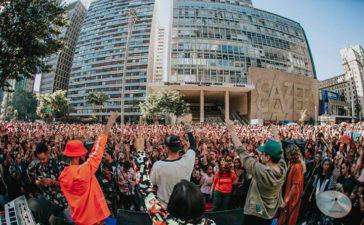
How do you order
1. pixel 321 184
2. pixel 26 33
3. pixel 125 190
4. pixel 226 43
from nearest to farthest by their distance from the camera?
pixel 321 184, pixel 125 190, pixel 26 33, pixel 226 43

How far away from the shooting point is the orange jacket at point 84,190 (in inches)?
79.6

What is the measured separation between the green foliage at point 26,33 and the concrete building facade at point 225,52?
26.4 meters

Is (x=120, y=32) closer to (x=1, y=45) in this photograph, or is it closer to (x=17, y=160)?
(x=1, y=45)

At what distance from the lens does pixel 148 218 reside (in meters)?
2.19

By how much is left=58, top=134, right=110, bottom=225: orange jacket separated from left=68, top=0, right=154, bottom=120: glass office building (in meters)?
64.9

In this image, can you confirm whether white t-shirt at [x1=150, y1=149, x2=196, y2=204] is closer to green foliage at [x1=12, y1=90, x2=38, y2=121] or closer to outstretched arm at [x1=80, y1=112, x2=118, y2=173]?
outstretched arm at [x1=80, y1=112, x2=118, y2=173]

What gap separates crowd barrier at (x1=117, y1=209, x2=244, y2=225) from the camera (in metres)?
2.20

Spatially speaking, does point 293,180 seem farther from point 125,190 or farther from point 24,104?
point 24,104

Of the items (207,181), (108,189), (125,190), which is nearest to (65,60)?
(125,190)

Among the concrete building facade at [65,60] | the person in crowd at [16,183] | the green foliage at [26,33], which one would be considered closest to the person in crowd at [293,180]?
the person in crowd at [16,183]

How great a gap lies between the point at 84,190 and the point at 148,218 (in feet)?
2.77

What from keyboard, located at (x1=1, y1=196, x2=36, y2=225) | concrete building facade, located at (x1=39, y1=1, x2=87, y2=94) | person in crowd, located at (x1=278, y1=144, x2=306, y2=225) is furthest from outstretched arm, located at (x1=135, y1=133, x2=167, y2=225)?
concrete building facade, located at (x1=39, y1=1, x2=87, y2=94)

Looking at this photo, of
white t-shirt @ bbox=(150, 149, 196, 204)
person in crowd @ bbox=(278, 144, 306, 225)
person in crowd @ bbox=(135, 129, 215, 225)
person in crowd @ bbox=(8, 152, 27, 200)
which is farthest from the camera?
person in crowd @ bbox=(8, 152, 27, 200)

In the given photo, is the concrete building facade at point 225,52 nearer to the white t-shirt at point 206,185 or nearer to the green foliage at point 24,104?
the white t-shirt at point 206,185
